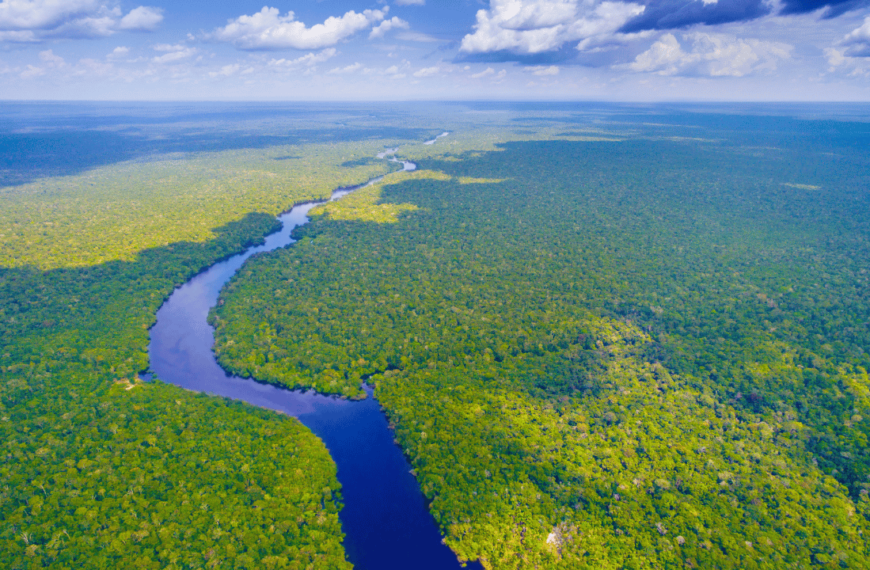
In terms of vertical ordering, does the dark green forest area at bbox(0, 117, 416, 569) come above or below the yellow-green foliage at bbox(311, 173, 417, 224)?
below

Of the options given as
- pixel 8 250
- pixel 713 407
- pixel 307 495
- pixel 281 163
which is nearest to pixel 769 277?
pixel 713 407

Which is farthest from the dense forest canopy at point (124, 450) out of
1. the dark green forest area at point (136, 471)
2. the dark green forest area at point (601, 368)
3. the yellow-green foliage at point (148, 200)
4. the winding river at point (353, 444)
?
the dark green forest area at point (601, 368)

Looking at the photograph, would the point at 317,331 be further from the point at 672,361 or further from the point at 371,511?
the point at 672,361

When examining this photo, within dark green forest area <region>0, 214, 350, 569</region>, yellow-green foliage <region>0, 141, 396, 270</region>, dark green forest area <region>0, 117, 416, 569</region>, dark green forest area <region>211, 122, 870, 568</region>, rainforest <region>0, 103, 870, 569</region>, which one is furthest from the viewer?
yellow-green foliage <region>0, 141, 396, 270</region>

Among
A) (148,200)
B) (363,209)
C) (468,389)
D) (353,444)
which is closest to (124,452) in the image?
(353,444)

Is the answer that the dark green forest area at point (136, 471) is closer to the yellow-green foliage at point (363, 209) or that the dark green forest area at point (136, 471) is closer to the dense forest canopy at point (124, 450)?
the dense forest canopy at point (124, 450)

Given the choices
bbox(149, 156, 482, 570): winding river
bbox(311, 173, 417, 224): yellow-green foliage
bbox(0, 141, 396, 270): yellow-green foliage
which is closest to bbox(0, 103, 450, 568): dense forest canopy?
bbox(149, 156, 482, 570): winding river

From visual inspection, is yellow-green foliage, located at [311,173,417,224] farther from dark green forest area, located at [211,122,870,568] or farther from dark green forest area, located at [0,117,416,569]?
dark green forest area, located at [0,117,416,569]
